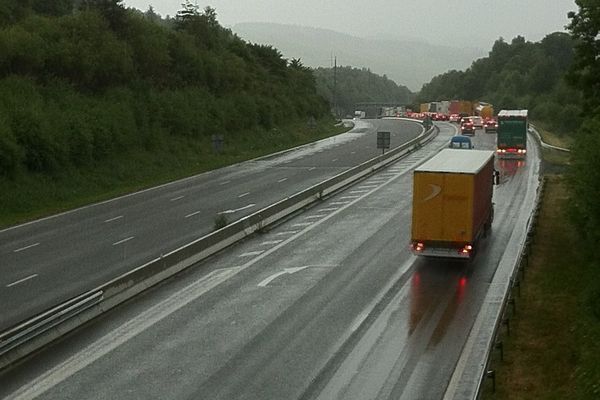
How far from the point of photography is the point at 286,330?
1988 cm

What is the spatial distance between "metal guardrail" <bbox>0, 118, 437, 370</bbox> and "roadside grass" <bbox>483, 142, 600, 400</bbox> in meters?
9.09

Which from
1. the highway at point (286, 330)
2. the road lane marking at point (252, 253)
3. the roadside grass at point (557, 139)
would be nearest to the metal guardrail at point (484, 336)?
the highway at point (286, 330)

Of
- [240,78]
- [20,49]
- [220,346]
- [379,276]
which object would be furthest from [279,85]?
[220,346]

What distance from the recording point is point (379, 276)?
84.8 ft

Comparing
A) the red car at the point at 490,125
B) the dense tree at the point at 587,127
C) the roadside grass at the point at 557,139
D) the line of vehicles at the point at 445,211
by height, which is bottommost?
the roadside grass at the point at 557,139

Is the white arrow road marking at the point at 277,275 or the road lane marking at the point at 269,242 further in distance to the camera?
the road lane marking at the point at 269,242

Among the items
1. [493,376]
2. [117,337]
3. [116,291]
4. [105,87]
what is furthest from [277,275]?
[105,87]

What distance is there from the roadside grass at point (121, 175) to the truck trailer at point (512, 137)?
18691 mm

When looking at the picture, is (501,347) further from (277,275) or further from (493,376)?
(277,275)

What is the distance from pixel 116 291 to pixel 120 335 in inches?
103

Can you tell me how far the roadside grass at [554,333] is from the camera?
1583 centimetres

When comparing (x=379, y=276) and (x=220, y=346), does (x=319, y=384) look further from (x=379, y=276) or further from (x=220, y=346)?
(x=379, y=276)

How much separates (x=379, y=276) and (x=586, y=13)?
17.0 m

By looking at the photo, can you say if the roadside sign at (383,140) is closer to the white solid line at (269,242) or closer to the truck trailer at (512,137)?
the truck trailer at (512,137)
